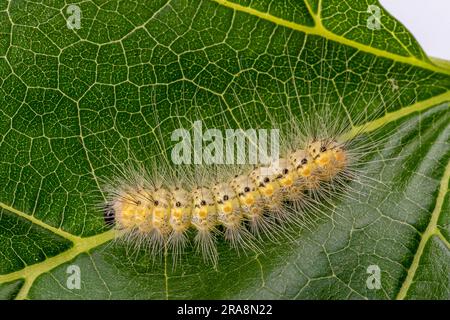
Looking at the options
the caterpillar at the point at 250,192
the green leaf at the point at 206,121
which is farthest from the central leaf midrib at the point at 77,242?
the caterpillar at the point at 250,192

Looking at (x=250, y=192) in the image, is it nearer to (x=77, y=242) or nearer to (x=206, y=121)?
(x=206, y=121)

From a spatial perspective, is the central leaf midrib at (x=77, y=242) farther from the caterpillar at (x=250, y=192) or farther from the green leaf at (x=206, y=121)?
the caterpillar at (x=250, y=192)

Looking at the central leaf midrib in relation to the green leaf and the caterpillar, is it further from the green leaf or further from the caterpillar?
the caterpillar

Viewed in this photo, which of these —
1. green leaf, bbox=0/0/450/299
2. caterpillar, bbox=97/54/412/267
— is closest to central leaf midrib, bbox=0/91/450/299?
green leaf, bbox=0/0/450/299

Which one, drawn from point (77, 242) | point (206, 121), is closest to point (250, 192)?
point (206, 121)
